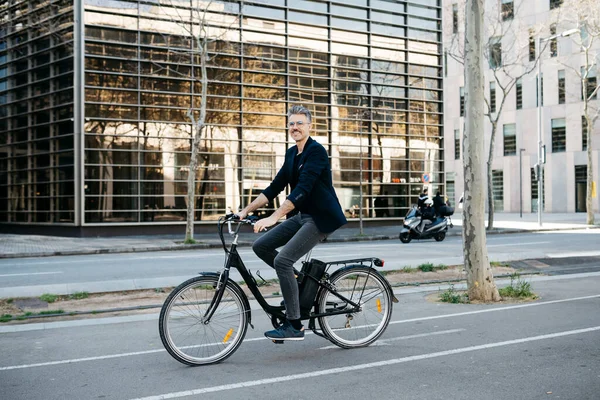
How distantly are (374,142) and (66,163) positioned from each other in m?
13.7

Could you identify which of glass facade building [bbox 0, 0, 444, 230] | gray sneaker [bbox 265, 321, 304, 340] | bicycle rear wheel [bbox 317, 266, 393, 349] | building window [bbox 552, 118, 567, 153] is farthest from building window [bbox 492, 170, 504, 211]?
gray sneaker [bbox 265, 321, 304, 340]

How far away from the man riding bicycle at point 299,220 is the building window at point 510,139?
5097 centimetres

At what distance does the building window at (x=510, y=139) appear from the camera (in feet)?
175

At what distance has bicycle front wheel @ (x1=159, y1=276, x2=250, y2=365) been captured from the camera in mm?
5242

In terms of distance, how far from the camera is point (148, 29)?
1003 inches

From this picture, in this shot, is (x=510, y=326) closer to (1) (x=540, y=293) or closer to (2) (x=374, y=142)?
(1) (x=540, y=293)

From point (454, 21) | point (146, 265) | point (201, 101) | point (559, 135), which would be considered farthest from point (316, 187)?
point (559, 135)

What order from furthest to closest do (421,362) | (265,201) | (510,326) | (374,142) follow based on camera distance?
(374,142) → (510,326) → (265,201) → (421,362)

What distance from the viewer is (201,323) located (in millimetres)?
5395

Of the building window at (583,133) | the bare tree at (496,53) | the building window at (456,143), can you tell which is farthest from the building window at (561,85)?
the building window at (456,143)

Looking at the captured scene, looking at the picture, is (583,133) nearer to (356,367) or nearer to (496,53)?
(496,53)

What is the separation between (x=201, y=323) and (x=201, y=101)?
17669 millimetres

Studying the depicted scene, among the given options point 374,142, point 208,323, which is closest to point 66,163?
point 374,142

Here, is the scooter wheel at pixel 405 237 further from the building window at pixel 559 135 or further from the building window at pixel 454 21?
the building window at pixel 559 135
